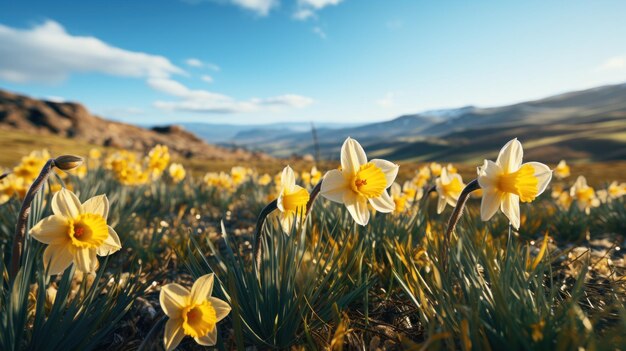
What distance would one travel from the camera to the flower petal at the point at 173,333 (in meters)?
1.66

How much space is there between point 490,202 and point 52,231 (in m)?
2.61

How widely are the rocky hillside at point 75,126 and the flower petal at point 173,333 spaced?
5145cm

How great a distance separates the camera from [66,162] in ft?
6.90

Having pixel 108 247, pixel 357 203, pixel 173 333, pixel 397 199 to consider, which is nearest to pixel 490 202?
pixel 357 203

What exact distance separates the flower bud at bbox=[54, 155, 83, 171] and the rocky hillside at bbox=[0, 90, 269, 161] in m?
50.7

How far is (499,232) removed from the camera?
4902 millimetres

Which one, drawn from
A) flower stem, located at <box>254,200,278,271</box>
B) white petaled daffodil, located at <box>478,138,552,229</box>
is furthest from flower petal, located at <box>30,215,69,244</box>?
white petaled daffodil, located at <box>478,138,552,229</box>

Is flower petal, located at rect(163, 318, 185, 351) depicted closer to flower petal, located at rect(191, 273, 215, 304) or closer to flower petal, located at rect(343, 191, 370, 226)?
flower petal, located at rect(191, 273, 215, 304)

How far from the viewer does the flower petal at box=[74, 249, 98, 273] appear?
6.22 feet

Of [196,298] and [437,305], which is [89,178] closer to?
[196,298]

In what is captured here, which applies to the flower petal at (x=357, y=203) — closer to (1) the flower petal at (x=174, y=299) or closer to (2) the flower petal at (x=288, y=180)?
(2) the flower petal at (x=288, y=180)

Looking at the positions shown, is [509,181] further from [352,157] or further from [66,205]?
[66,205]

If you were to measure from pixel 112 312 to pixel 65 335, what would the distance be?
26 cm

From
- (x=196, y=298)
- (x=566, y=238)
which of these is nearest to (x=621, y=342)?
(x=196, y=298)
